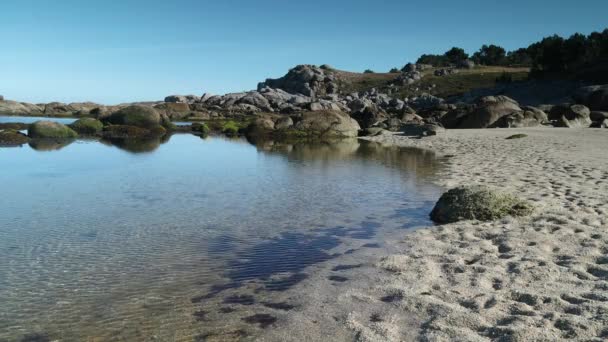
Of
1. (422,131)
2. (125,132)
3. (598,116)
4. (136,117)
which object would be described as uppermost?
(136,117)

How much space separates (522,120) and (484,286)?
120ft

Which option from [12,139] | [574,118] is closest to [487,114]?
[574,118]

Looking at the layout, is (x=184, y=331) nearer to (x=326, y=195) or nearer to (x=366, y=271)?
(x=366, y=271)

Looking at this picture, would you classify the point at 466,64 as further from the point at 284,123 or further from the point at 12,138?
the point at 12,138

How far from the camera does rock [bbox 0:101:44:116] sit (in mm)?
78838

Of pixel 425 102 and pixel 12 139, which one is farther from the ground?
pixel 425 102

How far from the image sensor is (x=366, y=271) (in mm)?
7000

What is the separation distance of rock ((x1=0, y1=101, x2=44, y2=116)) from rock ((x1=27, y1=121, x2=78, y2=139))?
5019 centimetres

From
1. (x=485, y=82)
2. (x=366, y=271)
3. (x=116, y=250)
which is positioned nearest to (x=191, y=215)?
(x=116, y=250)

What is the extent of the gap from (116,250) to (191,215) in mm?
2805

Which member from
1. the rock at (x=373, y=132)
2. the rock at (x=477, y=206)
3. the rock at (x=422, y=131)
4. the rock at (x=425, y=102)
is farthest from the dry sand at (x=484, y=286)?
the rock at (x=425, y=102)

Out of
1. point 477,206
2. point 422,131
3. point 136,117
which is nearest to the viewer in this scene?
point 477,206

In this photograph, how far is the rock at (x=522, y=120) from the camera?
38.6 m

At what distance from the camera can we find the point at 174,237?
29.9 feet
